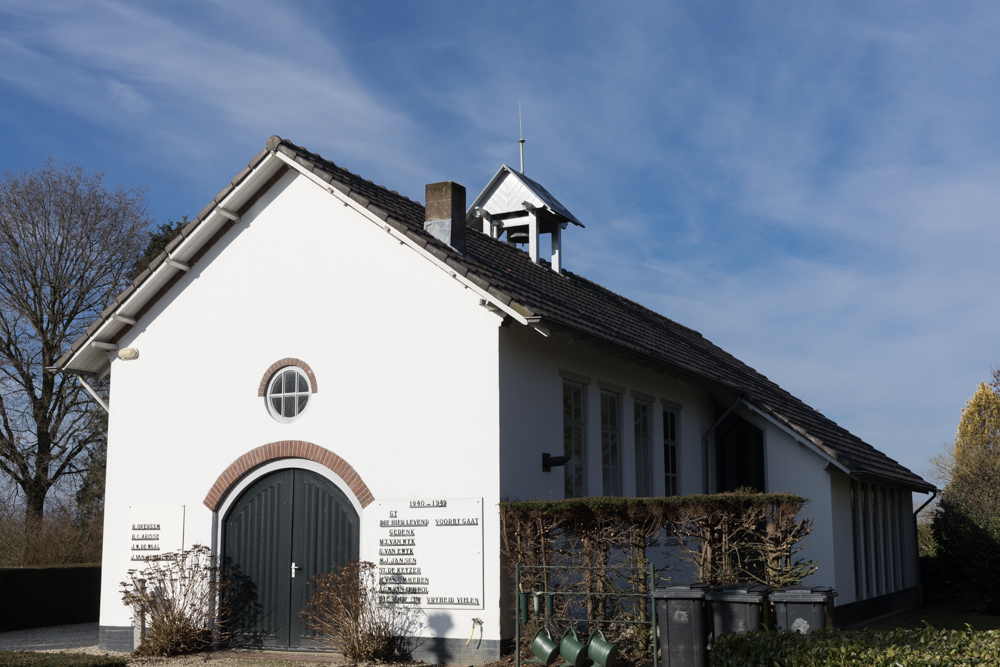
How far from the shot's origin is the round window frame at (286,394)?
14.1m

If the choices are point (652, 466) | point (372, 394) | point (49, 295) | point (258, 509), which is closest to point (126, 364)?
point (258, 509)

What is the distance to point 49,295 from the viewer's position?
97.9ft

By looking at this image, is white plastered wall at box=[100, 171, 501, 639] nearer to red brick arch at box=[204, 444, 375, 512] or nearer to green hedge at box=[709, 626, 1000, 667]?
red brick arch at box=[204, 444, 375, 512]

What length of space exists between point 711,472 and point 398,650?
8.63 metres

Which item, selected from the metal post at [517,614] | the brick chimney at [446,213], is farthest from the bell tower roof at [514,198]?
the metal post at [517,614]

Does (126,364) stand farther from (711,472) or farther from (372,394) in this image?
(711,472)

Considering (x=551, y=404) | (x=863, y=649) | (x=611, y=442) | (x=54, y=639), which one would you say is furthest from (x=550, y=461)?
(x=54, y=639)

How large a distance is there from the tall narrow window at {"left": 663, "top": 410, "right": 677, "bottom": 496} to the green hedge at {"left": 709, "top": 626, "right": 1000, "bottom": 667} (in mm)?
9166

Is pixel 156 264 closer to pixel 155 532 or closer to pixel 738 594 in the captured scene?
pixel 155 532

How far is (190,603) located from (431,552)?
12.9ft

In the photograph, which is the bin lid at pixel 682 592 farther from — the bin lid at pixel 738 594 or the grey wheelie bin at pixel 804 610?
the grey wheelie bin at pixel 804 610

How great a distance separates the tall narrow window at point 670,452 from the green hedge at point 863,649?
9.17 metres

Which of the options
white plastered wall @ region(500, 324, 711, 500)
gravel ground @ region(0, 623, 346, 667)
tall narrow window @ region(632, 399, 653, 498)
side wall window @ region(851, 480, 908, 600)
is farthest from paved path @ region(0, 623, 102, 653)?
side wall window @ region(851, 480, 908, 600)

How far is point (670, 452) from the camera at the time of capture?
718 inches
